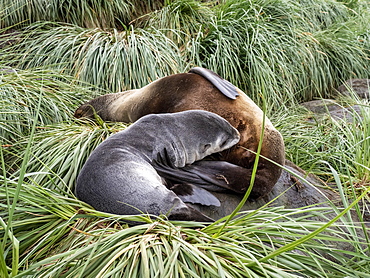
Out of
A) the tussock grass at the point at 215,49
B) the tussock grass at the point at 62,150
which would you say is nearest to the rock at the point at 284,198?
the tussock grass at the point at 62,150

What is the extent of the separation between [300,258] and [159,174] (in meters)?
0.82

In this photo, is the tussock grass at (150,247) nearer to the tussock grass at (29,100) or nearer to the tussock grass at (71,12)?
the tussock grass at (29,100)

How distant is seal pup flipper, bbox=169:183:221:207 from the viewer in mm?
2125

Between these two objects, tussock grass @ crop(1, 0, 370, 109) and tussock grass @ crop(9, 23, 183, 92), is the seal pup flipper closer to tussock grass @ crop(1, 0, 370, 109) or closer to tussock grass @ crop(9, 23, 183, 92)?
tussock grass @ crop(1, 0, 370, 109)

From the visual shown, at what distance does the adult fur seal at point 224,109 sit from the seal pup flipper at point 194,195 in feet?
0.63

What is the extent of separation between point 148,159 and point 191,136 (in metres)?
0.30

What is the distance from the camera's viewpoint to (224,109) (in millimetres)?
2691

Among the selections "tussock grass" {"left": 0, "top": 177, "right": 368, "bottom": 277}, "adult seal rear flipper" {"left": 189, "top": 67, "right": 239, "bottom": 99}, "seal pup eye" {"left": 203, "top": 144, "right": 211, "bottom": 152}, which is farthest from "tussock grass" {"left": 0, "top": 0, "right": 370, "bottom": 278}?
"adult seal rear flipper" {"left": 189, "top": 67, "right": 239, "bottom": 99}

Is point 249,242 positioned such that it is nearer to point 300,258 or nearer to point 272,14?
point 300,258

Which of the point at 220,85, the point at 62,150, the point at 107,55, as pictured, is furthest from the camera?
the point at 107,55

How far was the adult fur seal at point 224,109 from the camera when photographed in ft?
8.14

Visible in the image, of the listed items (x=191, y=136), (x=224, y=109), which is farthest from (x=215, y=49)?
(x=191, y=136)

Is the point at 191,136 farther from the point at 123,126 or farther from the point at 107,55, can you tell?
the point at 107,55

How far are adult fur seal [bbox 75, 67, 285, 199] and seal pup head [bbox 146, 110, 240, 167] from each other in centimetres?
12
